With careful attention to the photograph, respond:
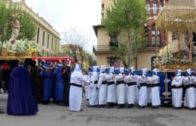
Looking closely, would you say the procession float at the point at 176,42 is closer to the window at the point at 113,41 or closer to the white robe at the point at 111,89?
the white robe at the point at 111,89

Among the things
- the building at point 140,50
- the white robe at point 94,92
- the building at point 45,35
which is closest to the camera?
the white robe at point 94,92

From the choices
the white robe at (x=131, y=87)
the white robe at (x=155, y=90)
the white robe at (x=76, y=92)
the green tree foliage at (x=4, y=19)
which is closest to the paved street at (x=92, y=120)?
the white robe at (x=76, y=92)

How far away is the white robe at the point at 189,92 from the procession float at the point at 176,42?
0.83m

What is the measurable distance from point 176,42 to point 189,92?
6328mm

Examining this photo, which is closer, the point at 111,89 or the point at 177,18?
the point at 111,89

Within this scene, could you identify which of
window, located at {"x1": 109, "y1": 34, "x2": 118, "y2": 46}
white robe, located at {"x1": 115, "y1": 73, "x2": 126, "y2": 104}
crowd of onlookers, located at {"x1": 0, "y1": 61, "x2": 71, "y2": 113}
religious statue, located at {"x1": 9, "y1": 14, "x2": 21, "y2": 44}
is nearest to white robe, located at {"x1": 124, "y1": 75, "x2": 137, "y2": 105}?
white robe, located at {"x1": 115, "y1": 73, "x2": 126, "y2": 104}

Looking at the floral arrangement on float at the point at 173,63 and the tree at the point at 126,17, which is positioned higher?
the tree at the point at 126,17

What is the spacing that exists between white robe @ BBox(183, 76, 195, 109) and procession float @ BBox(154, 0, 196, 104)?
2.71 ft

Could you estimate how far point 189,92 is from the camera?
1631 centimetres

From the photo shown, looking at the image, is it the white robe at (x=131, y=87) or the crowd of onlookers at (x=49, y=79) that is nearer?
the white robe at (x=131, y=87)

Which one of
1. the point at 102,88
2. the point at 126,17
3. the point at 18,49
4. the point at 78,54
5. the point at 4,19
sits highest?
the point at 126,17

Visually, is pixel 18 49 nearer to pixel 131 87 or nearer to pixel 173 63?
pixel 131 87

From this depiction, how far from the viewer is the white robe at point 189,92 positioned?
641 inches

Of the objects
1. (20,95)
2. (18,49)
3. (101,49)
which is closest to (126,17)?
(101,49)
